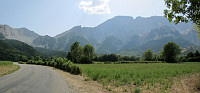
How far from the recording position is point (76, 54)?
244ft

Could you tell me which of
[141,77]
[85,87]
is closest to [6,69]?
[85,87]

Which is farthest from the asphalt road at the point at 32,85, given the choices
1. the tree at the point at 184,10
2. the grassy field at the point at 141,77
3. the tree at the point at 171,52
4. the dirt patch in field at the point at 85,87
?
the tree at the point at 171,52

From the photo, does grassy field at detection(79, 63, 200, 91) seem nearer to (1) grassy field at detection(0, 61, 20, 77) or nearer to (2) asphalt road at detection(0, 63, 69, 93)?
(2) asphalt road at detection(0, 63, 69, 93)

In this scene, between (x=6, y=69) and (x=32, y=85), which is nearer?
(x=32, y=85)

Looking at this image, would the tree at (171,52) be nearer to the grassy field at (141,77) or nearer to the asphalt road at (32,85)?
the grassy field at (141,77)

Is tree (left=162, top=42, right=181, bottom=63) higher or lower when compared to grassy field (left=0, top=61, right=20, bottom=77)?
higher

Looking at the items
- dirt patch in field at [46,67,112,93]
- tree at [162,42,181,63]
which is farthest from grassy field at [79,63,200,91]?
tree at [162,42,181,63]

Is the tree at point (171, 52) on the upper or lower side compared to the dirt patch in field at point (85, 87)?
upper

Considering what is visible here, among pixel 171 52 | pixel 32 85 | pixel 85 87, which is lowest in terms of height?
pixel 85 87

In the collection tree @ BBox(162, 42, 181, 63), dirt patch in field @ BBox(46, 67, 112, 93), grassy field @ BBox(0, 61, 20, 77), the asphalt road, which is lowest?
grassy field @ BBox(0, 61, 20, 77)

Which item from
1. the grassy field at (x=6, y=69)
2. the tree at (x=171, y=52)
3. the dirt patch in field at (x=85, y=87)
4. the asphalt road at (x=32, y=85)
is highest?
the tree at (x=171, y=52)

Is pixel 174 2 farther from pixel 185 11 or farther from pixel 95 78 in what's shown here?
pixel 95 78

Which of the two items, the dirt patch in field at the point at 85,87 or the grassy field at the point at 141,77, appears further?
the grassy field at the point at 141,77

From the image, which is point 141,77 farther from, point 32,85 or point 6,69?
point 6,69
